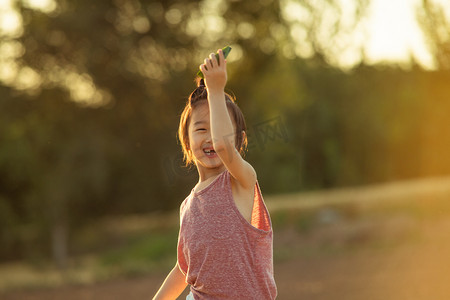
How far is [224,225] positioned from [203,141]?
11.3 inches

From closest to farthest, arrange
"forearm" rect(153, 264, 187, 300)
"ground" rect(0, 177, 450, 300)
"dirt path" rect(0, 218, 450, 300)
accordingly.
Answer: "forearm" rect(153, 264, 187, 300) → "dirt path" rect(0, 218, 450, 300) → "ground" rect(0, 177, 450, 300)

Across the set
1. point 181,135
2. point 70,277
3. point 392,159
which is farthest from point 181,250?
point 392,159

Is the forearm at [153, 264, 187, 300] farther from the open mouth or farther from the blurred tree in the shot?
the blurred tree

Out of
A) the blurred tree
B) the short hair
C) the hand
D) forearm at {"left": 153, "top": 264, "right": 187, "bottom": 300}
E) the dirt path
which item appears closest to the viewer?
the hand

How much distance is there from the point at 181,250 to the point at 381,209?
10.9 meters

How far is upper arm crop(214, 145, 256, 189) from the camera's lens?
1.82 metres

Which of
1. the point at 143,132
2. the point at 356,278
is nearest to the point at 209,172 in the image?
the point at 356,278

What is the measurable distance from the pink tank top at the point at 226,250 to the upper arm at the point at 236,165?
2.6 inches

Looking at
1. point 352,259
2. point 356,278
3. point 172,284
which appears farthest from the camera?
point 352,259

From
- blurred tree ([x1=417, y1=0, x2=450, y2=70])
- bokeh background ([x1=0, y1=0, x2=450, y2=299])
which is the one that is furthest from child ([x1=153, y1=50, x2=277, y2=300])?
blurred tree ([x1=417, y1=0, x2=450, y2=70])

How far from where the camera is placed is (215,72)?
5.82 feet

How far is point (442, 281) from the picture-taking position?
7.69 meters

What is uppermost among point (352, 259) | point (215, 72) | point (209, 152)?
point (215, 72)

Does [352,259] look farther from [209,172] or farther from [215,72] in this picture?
[215,72]
